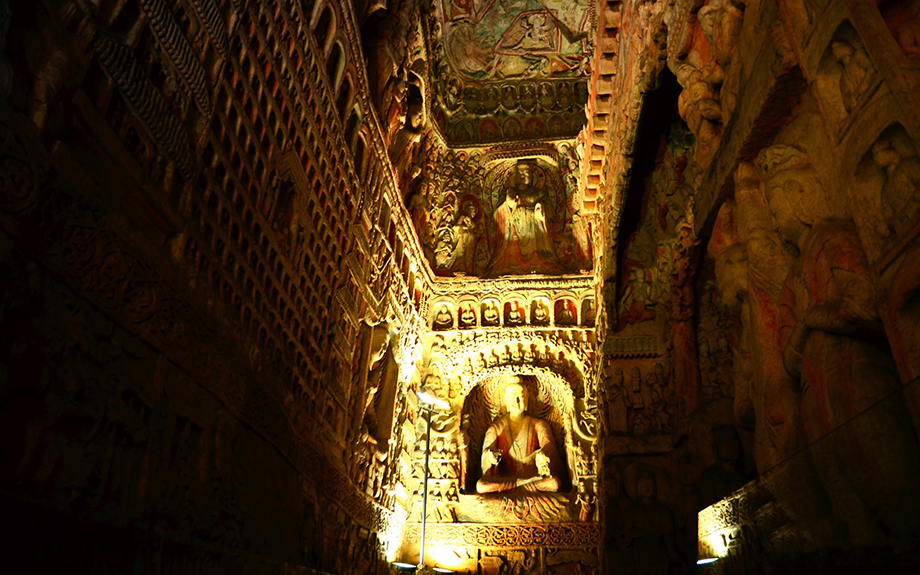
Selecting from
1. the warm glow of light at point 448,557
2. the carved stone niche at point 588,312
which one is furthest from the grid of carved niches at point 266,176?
the carved stone niche at point 588,312

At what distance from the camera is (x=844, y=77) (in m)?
2.57

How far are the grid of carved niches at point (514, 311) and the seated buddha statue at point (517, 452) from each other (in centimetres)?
117

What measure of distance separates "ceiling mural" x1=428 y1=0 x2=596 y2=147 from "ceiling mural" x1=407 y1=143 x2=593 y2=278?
0.58 m

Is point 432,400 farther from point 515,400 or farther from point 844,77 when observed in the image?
point 844,77

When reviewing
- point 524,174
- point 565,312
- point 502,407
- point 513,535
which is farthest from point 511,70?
point 513,535

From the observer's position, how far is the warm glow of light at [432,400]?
1014cm

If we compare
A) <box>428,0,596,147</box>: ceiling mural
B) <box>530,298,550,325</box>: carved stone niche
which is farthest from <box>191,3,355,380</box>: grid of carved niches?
<box>428,0,596,147</box>: ceiling mural

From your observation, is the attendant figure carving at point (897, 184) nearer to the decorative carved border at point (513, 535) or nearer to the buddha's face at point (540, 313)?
the decorative carved border at point (513, 535)

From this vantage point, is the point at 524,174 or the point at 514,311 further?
the point at 524,174

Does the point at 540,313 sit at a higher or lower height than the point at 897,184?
higher

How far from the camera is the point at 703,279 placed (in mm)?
6996

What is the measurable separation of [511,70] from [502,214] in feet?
11.0

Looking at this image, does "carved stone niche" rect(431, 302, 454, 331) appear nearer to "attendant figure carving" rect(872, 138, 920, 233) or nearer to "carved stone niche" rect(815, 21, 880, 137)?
"carved stone niche" rect(815, 21, 880, 137)

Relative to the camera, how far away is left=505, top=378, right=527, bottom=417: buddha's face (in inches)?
427
